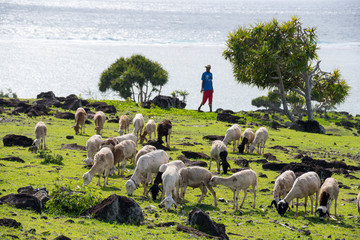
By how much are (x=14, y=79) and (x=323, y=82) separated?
89948 millimetres

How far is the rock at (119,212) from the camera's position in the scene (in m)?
13.3

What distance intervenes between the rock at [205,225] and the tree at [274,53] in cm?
2878

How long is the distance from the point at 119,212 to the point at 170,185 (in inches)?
94.6

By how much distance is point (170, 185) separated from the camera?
1536 centimetres

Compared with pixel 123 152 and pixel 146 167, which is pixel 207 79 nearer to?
pixel 123 152

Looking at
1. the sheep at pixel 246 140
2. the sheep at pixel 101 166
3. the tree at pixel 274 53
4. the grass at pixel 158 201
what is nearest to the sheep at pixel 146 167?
the grass at pixel 158 201

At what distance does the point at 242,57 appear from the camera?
4297 centimetres

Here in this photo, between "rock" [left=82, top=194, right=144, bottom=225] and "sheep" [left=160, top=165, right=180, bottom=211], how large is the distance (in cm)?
152

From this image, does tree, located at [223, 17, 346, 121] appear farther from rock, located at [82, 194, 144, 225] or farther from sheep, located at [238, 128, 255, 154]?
rock, located at [82, 194, 144, 225]

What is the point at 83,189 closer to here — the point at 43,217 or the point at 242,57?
the point at 43,217

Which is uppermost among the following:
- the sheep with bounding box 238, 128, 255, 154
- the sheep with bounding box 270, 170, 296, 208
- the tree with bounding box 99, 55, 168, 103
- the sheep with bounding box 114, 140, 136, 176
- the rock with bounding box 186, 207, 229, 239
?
the tree with bounding box 99, 55, 168, 103

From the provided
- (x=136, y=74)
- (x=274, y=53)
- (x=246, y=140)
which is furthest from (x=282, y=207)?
(x=136, y=74)

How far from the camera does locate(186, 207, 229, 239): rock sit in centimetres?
1297

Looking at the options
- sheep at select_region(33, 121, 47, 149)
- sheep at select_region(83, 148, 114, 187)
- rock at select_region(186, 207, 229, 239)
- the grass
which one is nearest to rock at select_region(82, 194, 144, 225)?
the grass
